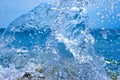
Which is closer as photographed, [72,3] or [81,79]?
[81,79]

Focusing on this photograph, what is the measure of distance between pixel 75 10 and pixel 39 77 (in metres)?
4.24

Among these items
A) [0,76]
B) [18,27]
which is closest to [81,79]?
[0,76]

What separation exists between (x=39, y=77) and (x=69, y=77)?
682mm

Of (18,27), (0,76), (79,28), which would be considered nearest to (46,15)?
(18,27)

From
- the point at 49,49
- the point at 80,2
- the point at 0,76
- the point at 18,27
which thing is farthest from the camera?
the point at 18,27

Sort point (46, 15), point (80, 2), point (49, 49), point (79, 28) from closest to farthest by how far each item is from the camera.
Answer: point (49, 49)
point (79, 28)
point (80, 2)
point (46, 15)

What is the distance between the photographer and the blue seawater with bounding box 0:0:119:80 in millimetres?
5566

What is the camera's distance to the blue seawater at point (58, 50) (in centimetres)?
557

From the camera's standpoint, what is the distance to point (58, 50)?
7461 millimetres

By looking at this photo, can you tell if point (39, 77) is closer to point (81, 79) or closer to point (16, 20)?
point (81, 79)

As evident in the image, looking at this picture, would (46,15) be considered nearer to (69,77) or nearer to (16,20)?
(16,20)

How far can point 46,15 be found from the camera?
10594mm

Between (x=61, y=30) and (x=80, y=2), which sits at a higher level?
(x=80, y=2)

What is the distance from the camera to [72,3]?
904 centimetres
